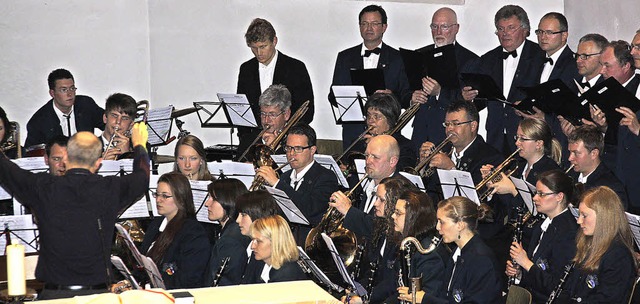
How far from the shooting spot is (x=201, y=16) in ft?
36.9

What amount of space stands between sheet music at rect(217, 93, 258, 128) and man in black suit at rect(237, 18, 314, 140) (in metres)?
0.40

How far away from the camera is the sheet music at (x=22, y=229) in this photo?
6.59 m

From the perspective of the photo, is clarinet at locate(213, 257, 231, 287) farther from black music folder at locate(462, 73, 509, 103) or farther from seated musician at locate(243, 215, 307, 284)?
black music folder at locate(462, 73, 509, 103)

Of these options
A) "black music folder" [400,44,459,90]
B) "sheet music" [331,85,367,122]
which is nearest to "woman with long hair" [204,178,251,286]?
"sheet music" [331,85,367,122]

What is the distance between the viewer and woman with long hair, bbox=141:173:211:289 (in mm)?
6684

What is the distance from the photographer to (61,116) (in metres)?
9.66

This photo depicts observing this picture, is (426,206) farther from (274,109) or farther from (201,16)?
(201,16)

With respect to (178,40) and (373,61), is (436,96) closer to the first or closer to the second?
(373,61)

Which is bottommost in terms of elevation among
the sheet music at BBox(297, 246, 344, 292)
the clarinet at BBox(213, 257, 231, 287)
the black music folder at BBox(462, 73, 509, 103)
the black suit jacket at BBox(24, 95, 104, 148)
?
the clarinet at BBox(213, 257, 231, 287)

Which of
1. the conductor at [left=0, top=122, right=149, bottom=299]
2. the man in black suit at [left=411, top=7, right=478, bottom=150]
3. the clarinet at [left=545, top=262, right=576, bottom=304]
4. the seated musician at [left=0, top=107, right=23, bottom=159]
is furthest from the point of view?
the man in black suit at [left=411, top=7, right=478, bottom=150]

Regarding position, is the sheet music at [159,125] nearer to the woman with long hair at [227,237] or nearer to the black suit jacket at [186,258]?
the woman with long hair at [227,237]

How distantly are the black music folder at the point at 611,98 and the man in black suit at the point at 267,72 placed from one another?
3.08 meters

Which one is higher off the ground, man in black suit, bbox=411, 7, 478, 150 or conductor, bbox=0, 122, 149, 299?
man in black suit, bbox=411, 7, 478, 150

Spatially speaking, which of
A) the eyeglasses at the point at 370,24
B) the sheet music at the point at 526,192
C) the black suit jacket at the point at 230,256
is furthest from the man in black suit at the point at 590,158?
the eyeglasses at the point at 370,24
